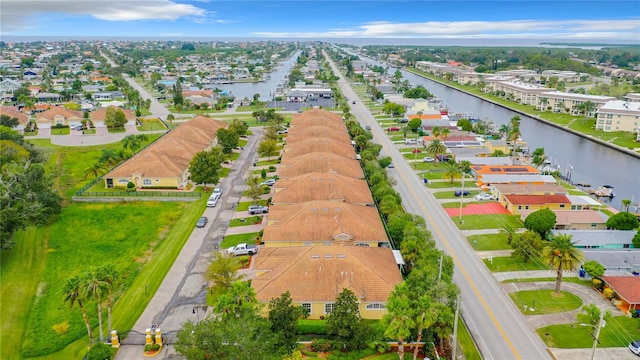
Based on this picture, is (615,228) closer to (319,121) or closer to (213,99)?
(319,121)

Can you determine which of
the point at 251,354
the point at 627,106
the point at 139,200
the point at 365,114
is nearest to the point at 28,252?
the point at 139,200

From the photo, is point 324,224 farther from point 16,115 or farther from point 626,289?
point 16,115

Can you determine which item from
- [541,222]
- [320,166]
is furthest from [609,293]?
[320,166]

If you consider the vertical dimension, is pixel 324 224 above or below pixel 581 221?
above

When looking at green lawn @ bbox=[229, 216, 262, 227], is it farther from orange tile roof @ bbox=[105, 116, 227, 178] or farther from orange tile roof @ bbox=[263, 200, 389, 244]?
orange tile roof @ bbox=[105, 116, 227, 178]

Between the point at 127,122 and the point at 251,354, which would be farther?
the point at 127,122

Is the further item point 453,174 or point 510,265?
point 453,174

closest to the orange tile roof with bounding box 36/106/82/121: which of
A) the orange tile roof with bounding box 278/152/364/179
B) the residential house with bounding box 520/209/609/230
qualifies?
the orange tile roof with bounding box 278/152/364/179
